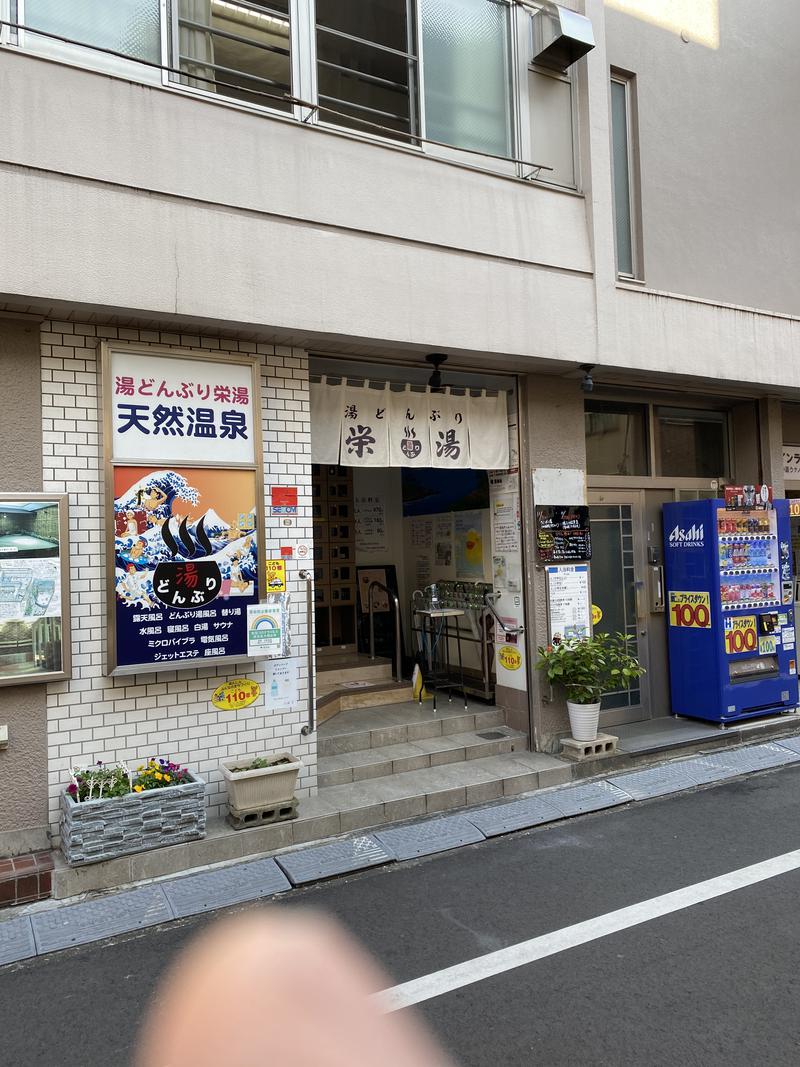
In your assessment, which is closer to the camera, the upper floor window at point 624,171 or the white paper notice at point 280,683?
the white paper notice at point 280,683

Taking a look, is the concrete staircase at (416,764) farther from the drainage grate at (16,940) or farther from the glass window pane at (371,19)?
the glass window pane at (371,19)

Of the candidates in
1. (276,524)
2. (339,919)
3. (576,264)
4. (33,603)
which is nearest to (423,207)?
(576,264)

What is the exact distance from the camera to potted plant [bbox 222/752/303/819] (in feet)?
19.3

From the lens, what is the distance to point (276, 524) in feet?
21.6

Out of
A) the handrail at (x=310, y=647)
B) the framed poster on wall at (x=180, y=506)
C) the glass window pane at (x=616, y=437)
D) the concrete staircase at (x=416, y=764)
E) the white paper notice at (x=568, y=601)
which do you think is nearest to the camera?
the framed poster on wall at (x=180, y=506)

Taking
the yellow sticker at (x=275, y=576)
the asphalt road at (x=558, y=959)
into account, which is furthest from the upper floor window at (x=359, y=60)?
the asphalt road at (x=558, y=959)

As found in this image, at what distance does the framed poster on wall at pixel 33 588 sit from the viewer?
214 inches

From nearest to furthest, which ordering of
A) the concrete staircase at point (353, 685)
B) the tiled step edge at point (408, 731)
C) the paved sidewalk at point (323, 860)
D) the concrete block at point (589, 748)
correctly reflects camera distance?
the paved sidewalk at point (323, 860), the tiled step edge at point (408, 731), the concrete block at point (589, 748), the concrete staircase at point (353, 685)

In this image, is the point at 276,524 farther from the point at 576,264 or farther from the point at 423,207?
the point at 576,264

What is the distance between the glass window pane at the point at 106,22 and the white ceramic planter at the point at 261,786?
17.9 ft

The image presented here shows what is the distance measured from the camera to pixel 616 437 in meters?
9.27

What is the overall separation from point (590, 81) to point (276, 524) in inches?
217

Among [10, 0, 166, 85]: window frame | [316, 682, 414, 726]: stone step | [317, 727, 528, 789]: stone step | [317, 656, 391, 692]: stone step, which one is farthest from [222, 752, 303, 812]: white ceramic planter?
[10, 0, 166, 85]: window frame

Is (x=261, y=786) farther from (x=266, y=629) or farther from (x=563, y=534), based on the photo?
(x=563, y=534)
